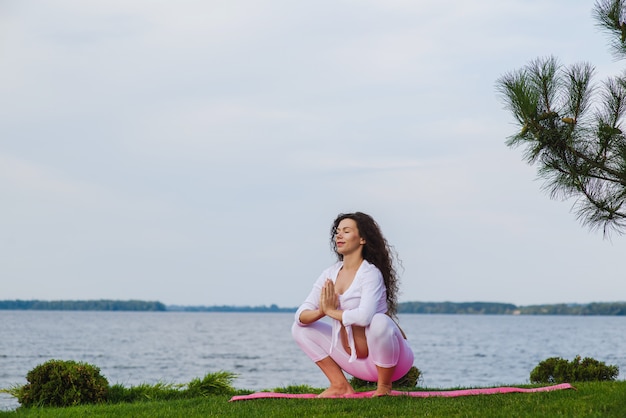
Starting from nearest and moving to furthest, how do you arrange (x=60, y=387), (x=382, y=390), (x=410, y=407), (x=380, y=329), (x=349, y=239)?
(x=410, y=407), (x=380, y=329), (x=382, y=390), (x=349, y=239), (x=60, y=387)

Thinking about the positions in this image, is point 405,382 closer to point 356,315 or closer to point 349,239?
point 349,239

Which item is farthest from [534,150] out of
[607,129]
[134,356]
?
[134,356]

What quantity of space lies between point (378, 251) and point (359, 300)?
0.69 m

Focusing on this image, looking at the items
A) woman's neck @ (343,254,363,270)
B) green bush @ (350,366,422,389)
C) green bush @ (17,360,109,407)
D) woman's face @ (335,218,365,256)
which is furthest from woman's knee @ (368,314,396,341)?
green bush @ (17,360,109,407)

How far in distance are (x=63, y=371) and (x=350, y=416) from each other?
4.96 meters

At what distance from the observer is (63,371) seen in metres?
10.1

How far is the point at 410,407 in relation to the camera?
7328 millimetres

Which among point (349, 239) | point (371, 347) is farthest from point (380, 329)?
point (349, 239)

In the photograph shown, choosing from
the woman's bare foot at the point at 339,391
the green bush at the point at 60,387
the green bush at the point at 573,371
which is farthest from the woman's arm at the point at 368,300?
the green bush at the point at 573,371

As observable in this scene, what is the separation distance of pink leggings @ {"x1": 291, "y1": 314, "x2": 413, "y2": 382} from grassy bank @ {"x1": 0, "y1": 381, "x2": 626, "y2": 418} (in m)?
0.39

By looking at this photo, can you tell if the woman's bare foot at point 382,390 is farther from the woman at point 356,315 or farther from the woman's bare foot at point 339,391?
the woman's bare foot at point 339,391

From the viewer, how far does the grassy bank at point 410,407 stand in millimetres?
6730

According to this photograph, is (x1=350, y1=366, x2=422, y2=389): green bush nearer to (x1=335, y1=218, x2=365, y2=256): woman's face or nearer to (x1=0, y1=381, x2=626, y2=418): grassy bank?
(x1=0, y1=381, x2=626, y2=418): grassy bank

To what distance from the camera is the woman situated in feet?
25.2
